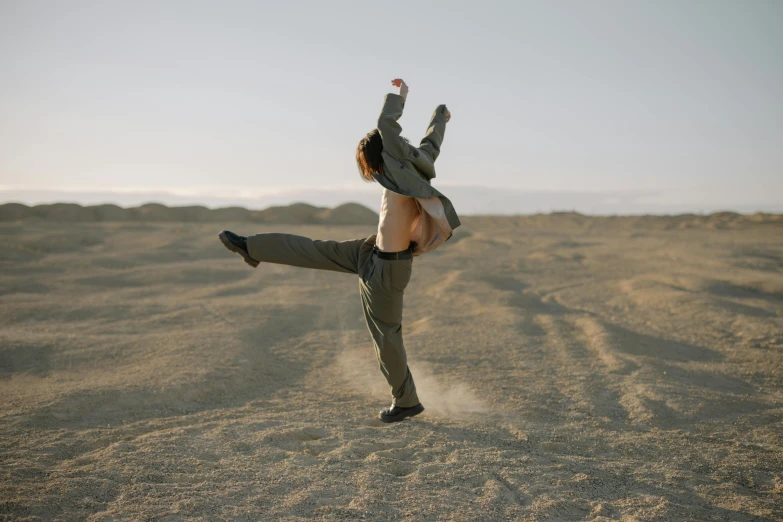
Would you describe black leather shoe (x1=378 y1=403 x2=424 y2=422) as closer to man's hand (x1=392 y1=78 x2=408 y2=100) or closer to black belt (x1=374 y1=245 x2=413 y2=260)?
black belt (x1=374 y1=245 x2=413 y2=260)

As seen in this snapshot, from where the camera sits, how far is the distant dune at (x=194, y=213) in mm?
18203

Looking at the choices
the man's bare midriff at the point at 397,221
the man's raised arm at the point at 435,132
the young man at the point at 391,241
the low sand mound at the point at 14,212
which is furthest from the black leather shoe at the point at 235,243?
the low sand mound at the point at 14,212

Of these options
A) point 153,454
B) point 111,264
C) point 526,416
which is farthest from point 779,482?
point 111,264

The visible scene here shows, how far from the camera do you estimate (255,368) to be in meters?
5.30

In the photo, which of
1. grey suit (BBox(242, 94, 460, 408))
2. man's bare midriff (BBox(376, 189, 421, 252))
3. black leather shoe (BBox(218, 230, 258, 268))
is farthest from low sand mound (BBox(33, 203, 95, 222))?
man's bare midriff (BBox(376, 189, 421, 252))

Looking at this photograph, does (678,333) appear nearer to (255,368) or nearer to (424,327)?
(424,327)

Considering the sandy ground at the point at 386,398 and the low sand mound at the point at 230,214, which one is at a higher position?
the low sand mound at the point at 230,214

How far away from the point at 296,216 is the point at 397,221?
710 inches

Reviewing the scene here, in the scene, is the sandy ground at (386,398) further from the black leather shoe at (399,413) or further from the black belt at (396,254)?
the black belt at (396,254)

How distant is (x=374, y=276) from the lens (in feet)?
11.9

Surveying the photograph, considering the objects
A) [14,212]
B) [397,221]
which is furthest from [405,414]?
[14,212]

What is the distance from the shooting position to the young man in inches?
137

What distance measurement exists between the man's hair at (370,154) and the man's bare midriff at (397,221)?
170 millimetres

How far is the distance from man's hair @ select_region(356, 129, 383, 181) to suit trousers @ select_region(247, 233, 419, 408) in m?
0.45
